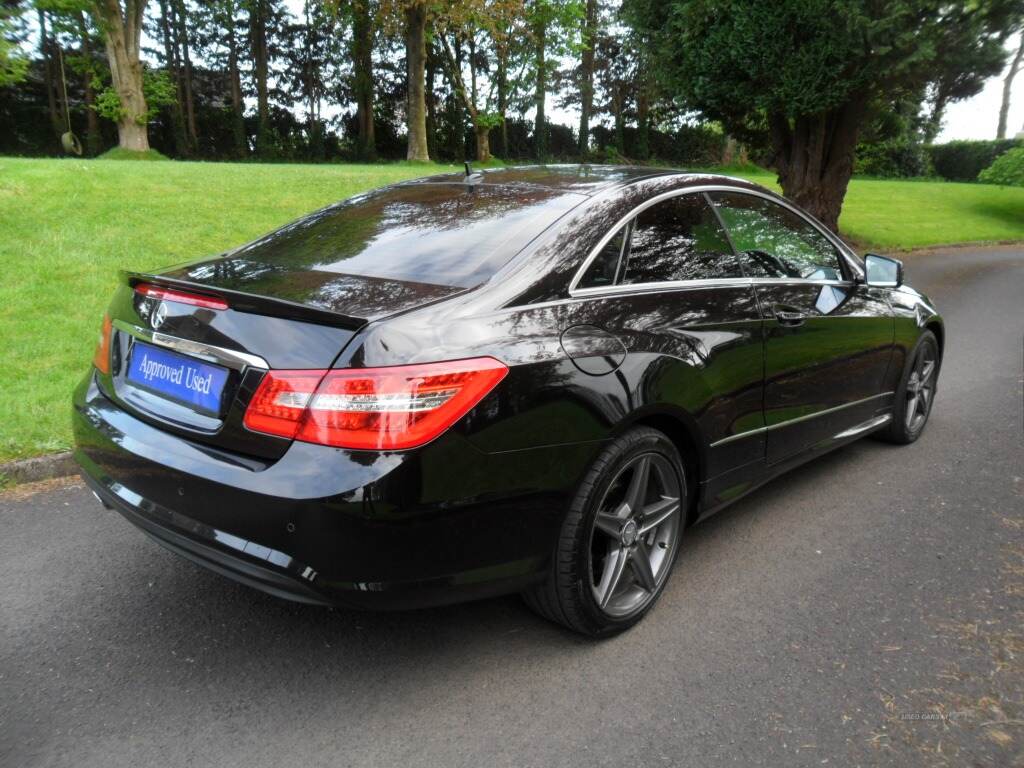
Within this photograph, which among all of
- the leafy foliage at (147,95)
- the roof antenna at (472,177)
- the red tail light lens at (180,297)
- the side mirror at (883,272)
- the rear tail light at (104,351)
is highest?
the leafy foliage at (147,95)

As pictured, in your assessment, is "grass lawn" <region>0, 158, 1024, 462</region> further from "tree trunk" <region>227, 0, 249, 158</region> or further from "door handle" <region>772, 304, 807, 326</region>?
"tree trunk" <region>227, 0, 249, 158</region>

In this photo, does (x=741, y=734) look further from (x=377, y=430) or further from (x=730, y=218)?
(x=730, y=218)

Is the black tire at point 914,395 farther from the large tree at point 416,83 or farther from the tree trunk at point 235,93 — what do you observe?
the tree trunk at point 235,93

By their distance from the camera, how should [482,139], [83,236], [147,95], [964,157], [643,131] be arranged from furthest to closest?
[643,131], [964,157], [482,139], [147,95], [83,236]

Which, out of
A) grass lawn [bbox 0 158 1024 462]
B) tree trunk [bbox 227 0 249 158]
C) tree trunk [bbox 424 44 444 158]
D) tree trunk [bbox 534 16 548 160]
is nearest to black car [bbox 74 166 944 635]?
grass lawn [bbox 0 158 1024 462]

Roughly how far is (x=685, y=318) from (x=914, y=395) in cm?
281

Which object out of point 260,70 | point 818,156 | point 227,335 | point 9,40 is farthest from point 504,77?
point 227,335

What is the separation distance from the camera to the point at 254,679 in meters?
2.52

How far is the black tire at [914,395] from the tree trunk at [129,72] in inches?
1052

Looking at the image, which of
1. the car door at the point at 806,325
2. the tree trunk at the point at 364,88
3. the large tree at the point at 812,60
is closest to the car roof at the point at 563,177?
the car door at the point at 806,325

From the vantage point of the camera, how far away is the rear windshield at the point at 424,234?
8.73 ft

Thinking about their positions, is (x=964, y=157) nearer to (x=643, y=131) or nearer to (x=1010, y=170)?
(x=643, y=131)

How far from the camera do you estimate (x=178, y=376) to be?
2.43 meters

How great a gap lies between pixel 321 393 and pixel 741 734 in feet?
5.22
